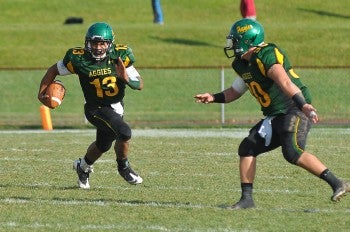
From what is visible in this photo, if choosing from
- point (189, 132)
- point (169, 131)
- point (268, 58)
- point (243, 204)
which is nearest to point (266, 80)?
point (268, 58)

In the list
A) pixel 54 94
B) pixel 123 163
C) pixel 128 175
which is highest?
pixel 54 94

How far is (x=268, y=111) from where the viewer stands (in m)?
7.76

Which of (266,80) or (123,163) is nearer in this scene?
(266,80)

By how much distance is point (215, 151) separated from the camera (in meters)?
12.4

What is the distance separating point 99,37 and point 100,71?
42cm

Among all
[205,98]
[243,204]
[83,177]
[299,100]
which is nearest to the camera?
[299,100]

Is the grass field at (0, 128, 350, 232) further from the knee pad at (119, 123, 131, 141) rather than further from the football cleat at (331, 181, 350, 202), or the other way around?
the knee pad at (119, 123, 131, 141)

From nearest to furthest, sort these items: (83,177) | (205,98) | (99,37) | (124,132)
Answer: (205,98) → (99,37) → (124,132) → (83,177)

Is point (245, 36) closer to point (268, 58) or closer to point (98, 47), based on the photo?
point (268, 58)

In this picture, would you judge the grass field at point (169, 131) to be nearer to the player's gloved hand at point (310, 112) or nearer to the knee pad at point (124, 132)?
the knee pad at point (124, 132)

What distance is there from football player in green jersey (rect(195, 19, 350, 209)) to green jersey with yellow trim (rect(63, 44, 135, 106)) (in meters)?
1.47

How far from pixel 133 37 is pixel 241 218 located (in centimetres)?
1959

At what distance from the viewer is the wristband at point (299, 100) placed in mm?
7304

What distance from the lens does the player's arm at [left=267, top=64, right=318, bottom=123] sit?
727cm
